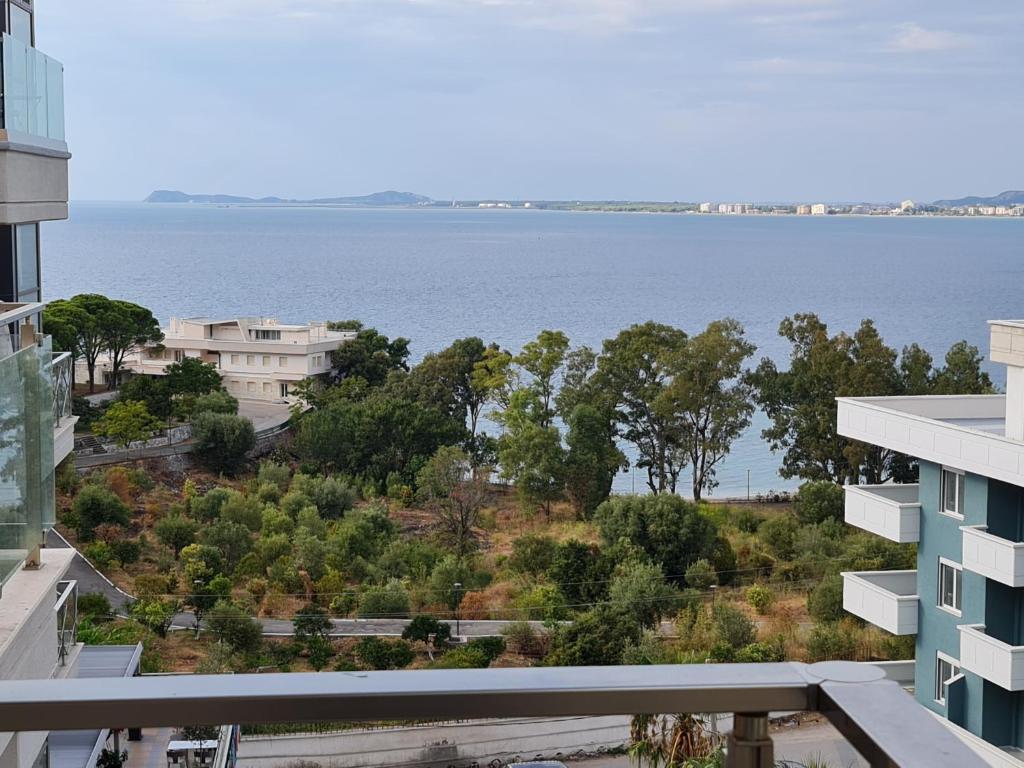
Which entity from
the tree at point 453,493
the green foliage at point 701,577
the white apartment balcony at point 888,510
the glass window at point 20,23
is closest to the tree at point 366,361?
the tree at point 453,493

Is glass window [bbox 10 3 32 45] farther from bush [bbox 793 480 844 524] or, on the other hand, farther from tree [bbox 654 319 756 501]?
tree [bbox 654 319 756 501]

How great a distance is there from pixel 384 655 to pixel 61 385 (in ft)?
23.0

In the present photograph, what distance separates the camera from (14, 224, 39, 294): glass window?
5864 mm

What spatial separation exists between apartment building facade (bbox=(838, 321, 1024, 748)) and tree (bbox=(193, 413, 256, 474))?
39.3ft

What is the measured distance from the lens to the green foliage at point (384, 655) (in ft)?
35.9

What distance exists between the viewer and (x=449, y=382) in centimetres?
2238

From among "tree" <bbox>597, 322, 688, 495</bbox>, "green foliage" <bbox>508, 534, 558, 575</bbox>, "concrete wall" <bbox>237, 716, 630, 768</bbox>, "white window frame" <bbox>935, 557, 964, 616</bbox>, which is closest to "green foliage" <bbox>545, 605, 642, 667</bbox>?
"green foliage" <bbox>508, 534, 558, 575</bbox>

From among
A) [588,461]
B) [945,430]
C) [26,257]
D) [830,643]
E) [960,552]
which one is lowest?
[830,643]

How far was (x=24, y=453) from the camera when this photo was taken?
384cm

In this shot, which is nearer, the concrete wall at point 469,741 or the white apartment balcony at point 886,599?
the concrete wall at point 469,741

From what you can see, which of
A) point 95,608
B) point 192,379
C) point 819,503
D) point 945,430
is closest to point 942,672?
point 945,430

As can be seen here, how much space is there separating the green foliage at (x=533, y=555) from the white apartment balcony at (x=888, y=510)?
195 inches

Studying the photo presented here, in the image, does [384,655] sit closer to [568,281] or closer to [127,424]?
[127,424]

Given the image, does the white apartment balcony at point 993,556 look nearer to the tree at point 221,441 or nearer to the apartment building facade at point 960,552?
the apartment building facade at point 960,552
